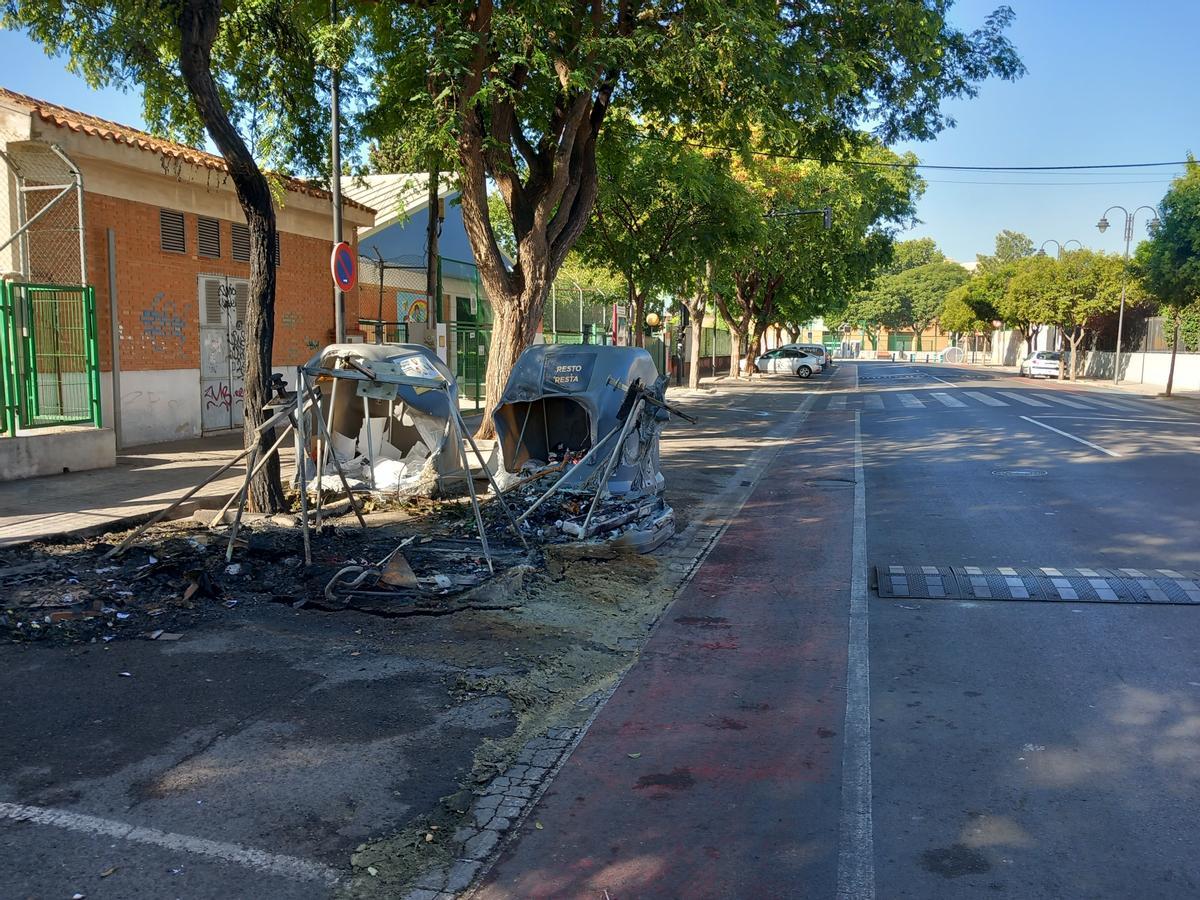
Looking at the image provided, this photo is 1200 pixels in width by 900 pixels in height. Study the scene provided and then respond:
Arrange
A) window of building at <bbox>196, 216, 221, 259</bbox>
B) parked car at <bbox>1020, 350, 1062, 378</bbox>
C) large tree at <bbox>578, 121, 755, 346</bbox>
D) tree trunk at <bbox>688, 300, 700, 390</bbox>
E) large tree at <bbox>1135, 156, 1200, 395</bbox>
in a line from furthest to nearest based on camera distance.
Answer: parked car at <bbox>1020, 350, 1062, 378</bbox> → tree trunk at <bbox>688, 300, 700, 390</bbox> → large tree at <bbox>1135, 156, 1200, 395</bbox> → large tree at <bbox>578, 121, 755, 346</bbox> → window of building at <bbox>196, 216, 221, 259</bbox>

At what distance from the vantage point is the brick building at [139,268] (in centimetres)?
1173

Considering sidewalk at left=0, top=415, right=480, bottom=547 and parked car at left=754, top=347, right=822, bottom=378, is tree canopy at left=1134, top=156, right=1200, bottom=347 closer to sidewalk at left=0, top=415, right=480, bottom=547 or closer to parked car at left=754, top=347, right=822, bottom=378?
parked car at left=754, top=347, right=822, bottom=378

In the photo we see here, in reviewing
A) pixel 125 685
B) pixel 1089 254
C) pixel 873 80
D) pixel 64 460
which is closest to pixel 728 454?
pixel 873 80

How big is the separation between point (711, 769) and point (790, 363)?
46.5m

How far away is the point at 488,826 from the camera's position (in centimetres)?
378

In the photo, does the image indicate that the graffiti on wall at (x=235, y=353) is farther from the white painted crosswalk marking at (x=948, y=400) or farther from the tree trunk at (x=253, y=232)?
the white painted crosswalk marking at (x=948, y=400)

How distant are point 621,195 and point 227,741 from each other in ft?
61.9

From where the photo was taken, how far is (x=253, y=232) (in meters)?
9.55

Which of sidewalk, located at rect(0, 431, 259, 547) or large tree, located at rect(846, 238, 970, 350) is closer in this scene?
sidewalk, located at rect(0, 431, 259, 547)

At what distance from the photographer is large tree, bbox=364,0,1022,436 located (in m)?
11.8

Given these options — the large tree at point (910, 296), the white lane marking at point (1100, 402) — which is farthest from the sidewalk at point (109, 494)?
the large tree at point (910, 296)

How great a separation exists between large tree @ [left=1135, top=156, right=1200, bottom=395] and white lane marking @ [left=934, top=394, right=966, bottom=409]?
26.6 feet

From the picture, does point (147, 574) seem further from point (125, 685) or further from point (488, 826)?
point (488, 826)

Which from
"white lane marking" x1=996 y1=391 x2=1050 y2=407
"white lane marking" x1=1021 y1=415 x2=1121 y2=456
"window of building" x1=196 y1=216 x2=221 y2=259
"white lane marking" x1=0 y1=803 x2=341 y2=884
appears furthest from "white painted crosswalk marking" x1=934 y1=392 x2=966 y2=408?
"white lane marking" x1=0 y1=803 x2=341 y2=884
